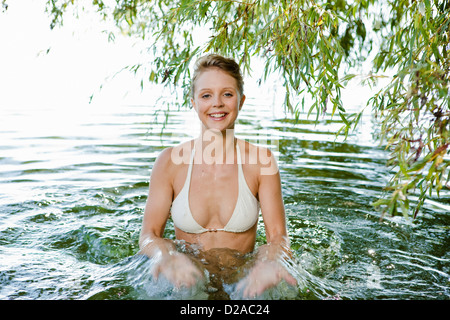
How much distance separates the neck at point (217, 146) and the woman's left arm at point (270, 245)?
0.84 ft

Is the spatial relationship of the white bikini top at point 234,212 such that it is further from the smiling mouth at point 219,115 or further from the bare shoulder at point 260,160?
the smiling mouth at point 219,115

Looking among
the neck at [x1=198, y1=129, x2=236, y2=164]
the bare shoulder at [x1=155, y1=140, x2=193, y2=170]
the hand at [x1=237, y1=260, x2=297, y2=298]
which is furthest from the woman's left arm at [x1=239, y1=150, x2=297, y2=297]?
the bare shoulder at [x1=155, y1=140, x2=193, y2=170]

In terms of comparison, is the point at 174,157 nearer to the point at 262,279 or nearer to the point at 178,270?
the point at 178,270

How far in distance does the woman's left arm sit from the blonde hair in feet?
1.97

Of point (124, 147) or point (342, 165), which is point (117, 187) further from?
point (342, 165)

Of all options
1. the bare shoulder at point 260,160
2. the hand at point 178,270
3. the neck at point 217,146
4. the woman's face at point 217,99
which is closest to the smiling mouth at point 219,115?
the woman's face at point 217,99

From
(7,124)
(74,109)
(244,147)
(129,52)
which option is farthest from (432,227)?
(74,109)

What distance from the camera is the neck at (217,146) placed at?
10.3ft

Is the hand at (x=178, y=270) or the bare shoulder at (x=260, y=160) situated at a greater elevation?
the bare shoulder at (x=260, y=160)

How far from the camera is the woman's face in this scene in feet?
9.76

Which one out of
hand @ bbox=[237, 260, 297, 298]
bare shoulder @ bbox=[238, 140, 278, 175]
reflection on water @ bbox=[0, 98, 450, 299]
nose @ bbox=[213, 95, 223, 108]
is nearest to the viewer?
hand @ bbox=[237, 260, 297, 298]

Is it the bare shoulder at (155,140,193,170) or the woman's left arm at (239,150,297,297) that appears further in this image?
A: the bare shoulder at (155,140,193,170)

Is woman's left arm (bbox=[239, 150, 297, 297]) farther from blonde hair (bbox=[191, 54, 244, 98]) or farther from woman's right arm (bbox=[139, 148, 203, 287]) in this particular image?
blonde hair (bbox=[191, 54, 244, 98])
